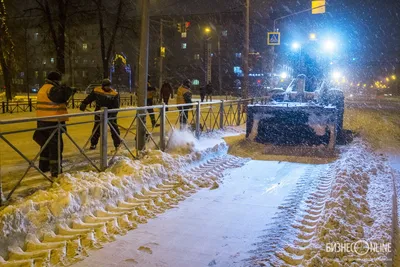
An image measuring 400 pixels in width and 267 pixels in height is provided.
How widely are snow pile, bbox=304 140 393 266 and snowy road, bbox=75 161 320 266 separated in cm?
70

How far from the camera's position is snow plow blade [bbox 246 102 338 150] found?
10.5 meters

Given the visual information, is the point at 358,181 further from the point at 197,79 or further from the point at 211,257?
the point at 197,79

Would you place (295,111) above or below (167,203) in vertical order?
above

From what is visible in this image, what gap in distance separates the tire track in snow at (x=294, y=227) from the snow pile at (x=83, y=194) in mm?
1769

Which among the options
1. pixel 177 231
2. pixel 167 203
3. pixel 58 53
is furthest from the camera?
pixel 58 53

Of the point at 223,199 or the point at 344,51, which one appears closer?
the point at 223,199

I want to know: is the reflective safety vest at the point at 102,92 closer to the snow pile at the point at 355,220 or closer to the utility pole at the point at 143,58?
the utility pole at the point at 143,58

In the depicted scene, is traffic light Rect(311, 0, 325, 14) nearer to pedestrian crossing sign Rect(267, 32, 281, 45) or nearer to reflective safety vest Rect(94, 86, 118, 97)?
pedestrian crossing sign Rect(267, 32, 281, 45)

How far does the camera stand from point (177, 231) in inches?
186

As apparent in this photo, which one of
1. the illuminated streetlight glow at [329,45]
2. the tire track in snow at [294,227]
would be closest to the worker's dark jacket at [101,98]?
the tire track in snow at [294,227]

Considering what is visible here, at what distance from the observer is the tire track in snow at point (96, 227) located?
3941 millimetres

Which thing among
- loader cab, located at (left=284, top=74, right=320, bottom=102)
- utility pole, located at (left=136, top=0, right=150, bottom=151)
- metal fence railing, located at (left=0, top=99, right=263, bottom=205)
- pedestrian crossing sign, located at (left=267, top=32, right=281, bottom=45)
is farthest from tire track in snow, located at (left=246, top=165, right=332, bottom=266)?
pedestrian crossing sign, located at (left=267, top=32, right=281, bottom=45)

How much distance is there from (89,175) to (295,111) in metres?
6.64

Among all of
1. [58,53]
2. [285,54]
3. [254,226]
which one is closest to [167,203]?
[254,226]
